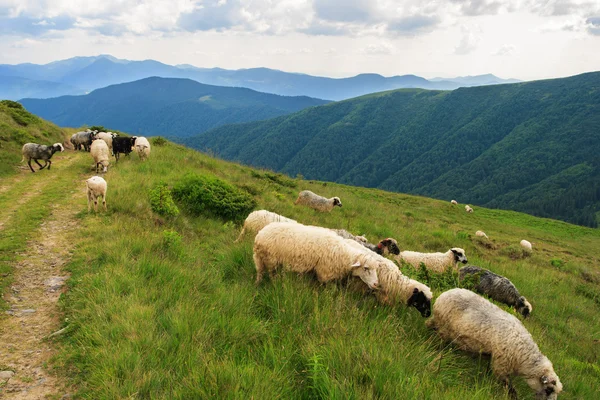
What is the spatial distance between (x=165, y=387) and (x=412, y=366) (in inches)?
102

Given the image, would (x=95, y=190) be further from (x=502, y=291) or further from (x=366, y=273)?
(x=502, y=291)

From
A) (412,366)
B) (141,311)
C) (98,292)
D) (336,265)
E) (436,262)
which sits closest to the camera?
(412,366)

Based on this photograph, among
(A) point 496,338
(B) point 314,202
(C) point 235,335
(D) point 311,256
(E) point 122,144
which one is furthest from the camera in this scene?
(E) point 122,144

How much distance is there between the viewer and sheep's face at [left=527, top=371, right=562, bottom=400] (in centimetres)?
479

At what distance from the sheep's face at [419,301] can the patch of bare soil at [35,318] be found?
5.23 meters

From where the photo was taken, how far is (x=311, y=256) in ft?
20.4

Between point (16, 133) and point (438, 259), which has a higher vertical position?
point (16, 133)

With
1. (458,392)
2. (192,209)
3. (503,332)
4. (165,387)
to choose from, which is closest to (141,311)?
(165,387)

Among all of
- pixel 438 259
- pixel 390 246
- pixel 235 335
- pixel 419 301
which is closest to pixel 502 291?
pixel 438 259

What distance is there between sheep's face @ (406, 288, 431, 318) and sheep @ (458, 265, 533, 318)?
3.27 metres

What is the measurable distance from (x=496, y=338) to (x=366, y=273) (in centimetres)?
231

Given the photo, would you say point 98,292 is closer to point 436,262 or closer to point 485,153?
point 436,262

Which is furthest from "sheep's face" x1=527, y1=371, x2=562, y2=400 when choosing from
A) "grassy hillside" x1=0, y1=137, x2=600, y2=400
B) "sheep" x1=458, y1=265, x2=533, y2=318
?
"sheep" x1=458, y1=265, x2=533, y2=318

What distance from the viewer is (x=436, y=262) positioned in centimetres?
1034
